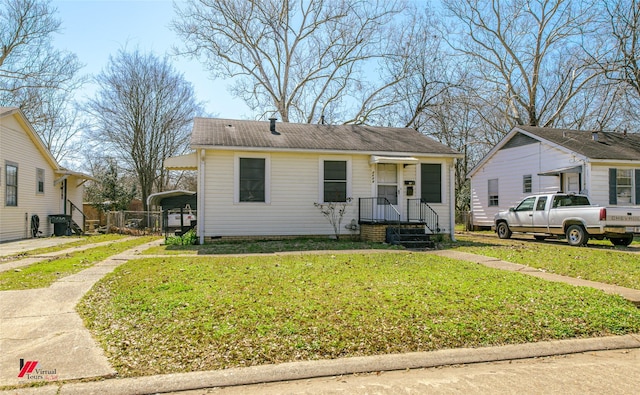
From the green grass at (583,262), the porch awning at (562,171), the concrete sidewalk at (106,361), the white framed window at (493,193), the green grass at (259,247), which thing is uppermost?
the porch awning at (562,171)

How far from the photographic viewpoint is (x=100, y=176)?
28.9 m

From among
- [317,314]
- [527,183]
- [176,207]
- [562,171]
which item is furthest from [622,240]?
[176,207]

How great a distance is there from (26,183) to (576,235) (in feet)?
64.0

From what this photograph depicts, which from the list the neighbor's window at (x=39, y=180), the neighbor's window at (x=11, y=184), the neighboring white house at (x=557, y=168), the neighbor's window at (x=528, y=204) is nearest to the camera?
the neighbor's window at (x=11, y=184)

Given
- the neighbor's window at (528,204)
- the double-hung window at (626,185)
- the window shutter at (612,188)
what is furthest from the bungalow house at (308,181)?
the double-hung window at (626,185)

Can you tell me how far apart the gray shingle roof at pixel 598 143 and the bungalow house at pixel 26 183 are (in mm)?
19824

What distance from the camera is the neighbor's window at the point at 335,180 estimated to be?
46.5 feet

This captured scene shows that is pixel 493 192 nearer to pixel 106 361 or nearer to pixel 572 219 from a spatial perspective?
pixel 572 219

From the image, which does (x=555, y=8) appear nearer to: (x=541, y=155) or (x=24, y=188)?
(x=541, y=155)

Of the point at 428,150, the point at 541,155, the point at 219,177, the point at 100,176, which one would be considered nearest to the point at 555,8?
the point at 541,155

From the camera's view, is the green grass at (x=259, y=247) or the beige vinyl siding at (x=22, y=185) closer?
the green grass at (x=259, y=247)

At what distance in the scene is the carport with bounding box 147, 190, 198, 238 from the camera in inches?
616

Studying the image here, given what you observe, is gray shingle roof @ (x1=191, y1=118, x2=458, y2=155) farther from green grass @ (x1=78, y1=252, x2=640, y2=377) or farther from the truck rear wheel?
green grass @ (x1=78, y1=252, x2=640, y2=377)

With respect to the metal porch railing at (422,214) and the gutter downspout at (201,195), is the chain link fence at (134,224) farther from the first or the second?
the metal porch railing at (422,214)
